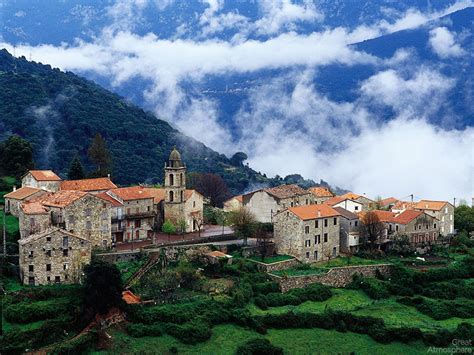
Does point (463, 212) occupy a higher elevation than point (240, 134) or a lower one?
lower

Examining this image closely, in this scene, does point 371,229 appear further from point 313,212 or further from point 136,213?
point 136,213

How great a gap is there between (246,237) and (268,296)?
36.1ft

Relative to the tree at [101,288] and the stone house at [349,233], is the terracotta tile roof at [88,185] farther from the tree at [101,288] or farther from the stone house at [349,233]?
the stone house at [349,233]

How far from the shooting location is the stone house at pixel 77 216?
191 ft

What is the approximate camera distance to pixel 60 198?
60875 mm

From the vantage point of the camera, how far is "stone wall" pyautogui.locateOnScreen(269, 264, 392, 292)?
60.6 meters

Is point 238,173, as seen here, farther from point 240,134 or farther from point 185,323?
point 185,323

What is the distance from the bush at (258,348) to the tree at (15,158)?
43045mm

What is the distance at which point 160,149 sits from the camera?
5438 inches

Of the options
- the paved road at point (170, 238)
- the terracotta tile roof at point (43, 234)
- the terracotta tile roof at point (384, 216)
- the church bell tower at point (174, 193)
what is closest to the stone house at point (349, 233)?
the terracotta tile roof at point (384, 216)

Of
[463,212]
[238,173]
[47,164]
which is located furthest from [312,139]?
[463,212]

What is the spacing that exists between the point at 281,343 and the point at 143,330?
1024 centimetres

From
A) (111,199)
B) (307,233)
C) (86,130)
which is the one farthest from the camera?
(86,130)

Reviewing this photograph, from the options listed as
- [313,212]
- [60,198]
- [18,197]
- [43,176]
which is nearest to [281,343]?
[313,212]
